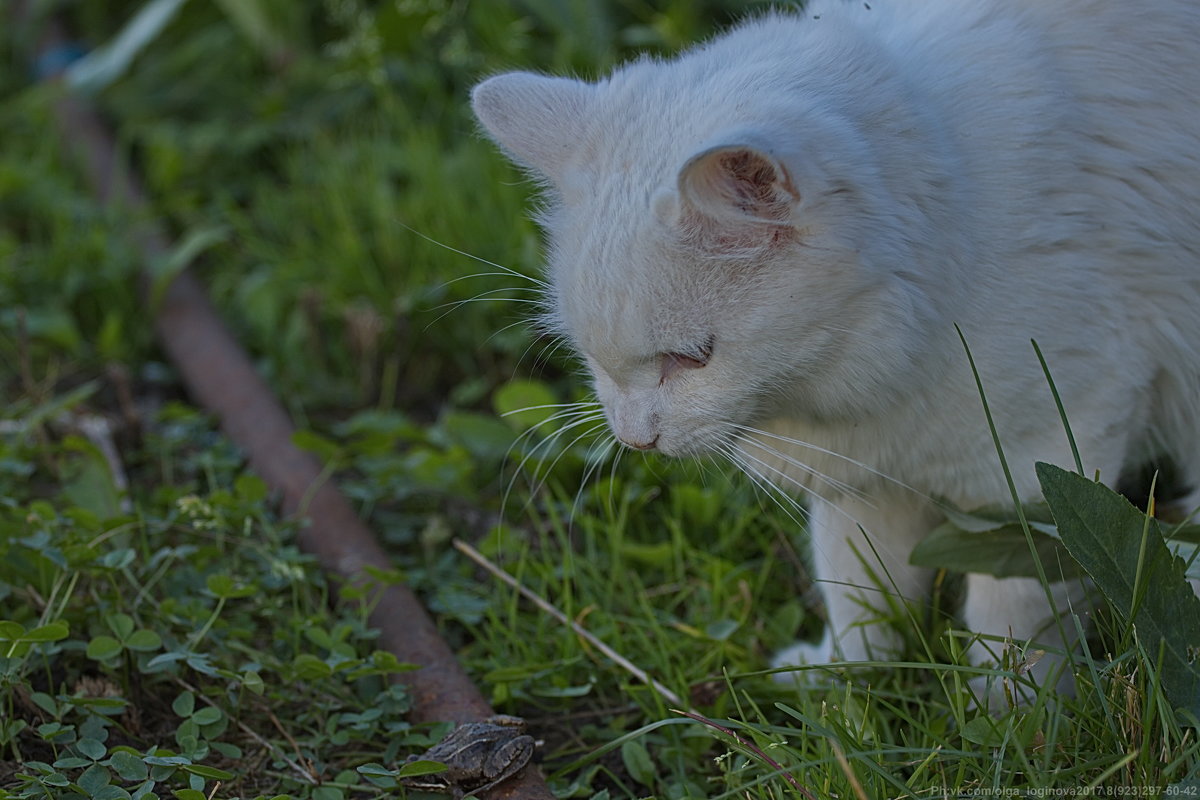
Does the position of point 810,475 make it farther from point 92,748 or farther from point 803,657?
point 92,748

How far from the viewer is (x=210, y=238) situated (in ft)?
11.1

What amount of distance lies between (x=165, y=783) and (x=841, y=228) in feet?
4.05

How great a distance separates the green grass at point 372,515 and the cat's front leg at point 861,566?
85 millimetres

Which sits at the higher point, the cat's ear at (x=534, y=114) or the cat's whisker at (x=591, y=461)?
the cat's ear at (x=534, y=114)

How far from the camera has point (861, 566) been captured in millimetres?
2217

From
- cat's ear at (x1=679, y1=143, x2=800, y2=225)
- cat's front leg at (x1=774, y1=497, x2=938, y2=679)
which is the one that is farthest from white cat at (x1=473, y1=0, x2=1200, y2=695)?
cat's front leg at (x1=774, y1=497, x2=938, y2=679)

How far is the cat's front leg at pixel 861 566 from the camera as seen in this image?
2.17 m

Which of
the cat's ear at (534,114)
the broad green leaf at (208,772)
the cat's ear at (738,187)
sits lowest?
the broad green leaf at (208,772)

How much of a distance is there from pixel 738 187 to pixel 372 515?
1.40m

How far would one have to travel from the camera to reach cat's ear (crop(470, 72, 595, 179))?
1878 millimetres

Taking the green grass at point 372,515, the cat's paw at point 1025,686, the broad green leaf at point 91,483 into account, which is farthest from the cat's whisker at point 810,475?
the broad green leaf at point 91,483

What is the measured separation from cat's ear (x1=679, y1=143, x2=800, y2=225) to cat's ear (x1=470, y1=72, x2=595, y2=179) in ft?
1.15

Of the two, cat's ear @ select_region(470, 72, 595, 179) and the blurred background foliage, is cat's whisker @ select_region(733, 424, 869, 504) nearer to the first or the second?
cat's ear @ select_region(470, 72, 595, 179)

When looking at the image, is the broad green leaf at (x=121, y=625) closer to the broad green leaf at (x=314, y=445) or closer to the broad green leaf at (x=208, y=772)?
the broad green leaf at (x=208, y=772)
